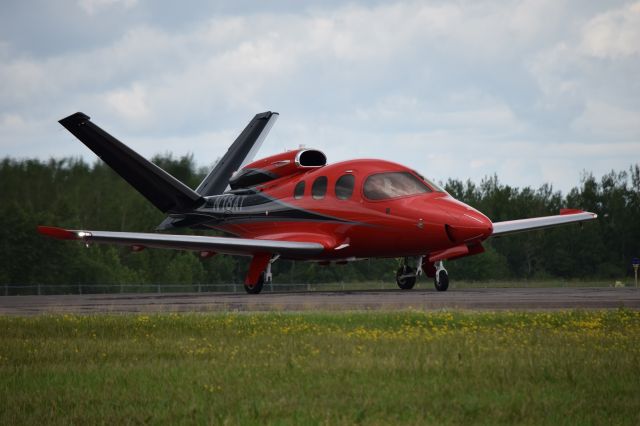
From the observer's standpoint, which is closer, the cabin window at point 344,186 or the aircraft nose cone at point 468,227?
the aircraft nose cone at point 468,227

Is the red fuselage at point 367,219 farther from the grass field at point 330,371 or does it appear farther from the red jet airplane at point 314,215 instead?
the grass field at point 330,371

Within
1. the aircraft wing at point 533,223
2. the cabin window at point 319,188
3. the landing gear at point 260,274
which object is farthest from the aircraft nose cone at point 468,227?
the landing gear at point 260,274

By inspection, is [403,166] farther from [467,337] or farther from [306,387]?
[306,387]

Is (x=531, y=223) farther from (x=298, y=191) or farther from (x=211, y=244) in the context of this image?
(x=211, y=244)

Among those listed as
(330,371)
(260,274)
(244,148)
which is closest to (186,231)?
(244,148)

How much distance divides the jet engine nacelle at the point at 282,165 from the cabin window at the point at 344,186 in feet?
9.82

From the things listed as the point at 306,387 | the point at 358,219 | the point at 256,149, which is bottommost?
the point at 306,387

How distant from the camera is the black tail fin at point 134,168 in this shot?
29766mm

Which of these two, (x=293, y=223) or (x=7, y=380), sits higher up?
(x=293, y=223)

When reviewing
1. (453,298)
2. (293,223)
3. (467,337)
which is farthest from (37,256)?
(467,337)

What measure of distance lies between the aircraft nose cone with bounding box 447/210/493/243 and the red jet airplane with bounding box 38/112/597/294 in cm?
2

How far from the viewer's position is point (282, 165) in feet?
97.3

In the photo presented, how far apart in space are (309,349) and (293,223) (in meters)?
16.9

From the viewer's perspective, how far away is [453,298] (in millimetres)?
21484
